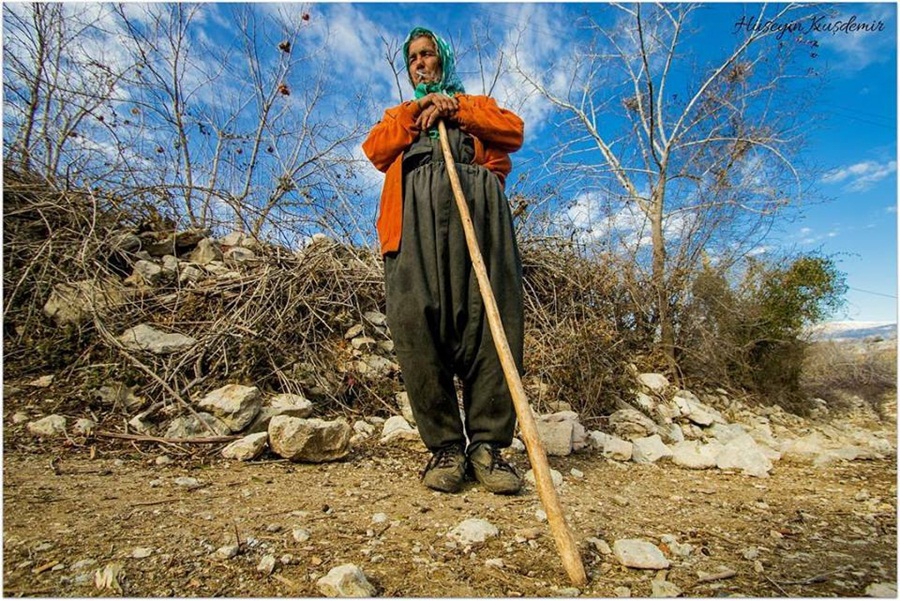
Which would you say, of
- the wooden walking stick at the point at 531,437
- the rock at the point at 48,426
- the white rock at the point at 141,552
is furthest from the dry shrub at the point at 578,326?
the rock at the point at 48,426

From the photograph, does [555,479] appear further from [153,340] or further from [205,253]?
[205,253]

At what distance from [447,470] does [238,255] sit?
9.68 ft

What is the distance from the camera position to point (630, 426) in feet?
10.6

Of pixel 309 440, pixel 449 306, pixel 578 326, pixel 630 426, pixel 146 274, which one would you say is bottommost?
pixel 630 426

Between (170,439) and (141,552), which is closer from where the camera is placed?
(141,552)

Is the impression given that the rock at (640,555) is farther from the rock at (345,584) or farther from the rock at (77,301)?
the rock at (77,301)

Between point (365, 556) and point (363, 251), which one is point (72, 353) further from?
point (365, 556)

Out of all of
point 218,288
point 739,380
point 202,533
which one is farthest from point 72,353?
point 739,380

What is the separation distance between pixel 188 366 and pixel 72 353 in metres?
0.72

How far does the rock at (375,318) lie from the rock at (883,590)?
10.1ft

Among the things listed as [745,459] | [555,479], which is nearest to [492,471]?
[555,479]

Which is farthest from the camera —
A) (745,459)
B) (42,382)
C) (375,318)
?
(375,318)

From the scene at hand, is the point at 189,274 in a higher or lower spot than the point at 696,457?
higher

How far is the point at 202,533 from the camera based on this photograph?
1189 mm
